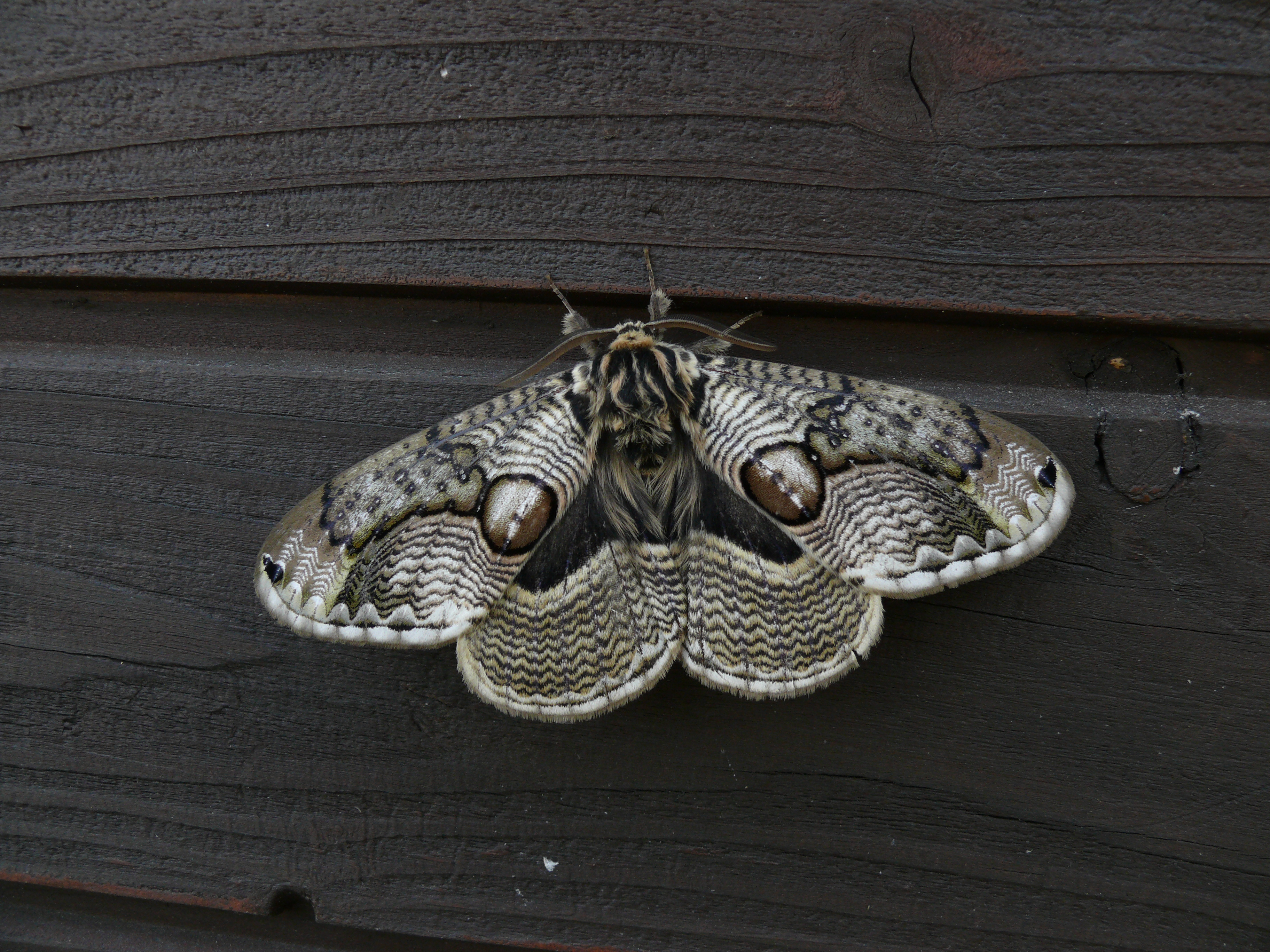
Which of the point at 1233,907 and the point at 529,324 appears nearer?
the point at 1233,907

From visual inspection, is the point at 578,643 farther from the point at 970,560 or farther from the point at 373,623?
the point at 970,560

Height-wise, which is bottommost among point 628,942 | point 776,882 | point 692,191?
point 628,942

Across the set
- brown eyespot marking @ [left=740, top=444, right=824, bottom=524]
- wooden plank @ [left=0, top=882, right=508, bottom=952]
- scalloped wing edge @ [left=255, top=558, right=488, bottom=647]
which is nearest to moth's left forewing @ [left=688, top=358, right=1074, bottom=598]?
brown eyespot marking @ [left=740, top=444, right=824, bottom=524]

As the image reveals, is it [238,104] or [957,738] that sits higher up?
[238,104]

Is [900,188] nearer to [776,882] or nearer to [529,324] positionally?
[529,324]

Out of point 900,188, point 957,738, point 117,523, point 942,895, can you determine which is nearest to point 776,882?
point 942,895

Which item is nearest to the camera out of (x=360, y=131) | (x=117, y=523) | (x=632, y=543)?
(x=632, y=543)

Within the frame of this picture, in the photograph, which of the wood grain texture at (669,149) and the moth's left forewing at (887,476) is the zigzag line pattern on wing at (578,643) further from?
the wood grain texture at (669,149)

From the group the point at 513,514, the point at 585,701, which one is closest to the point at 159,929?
the point at 585,701
